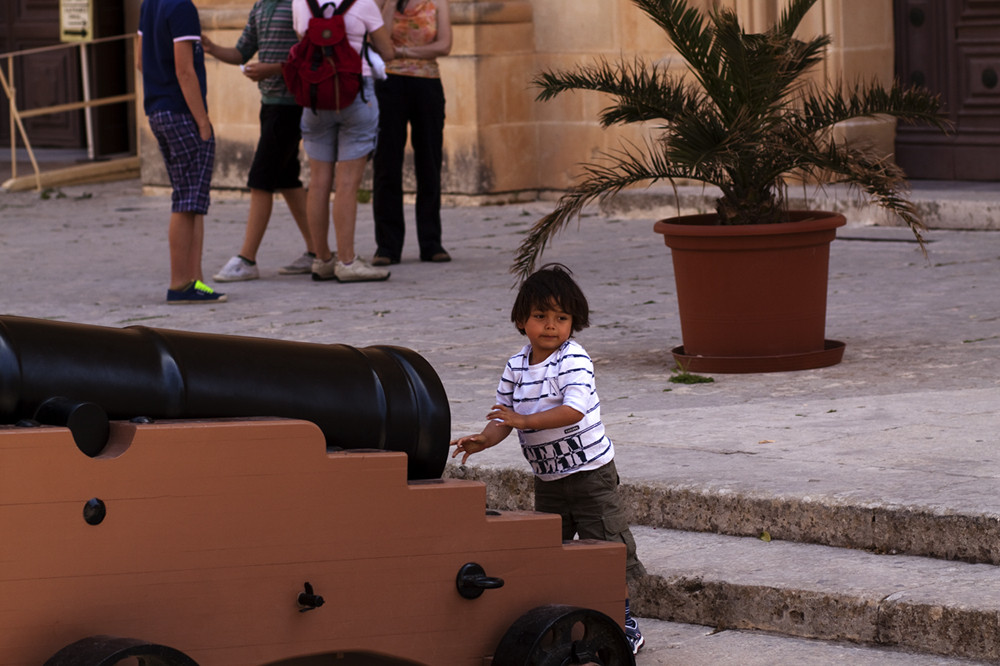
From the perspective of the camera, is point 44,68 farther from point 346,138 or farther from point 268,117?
point 346,138

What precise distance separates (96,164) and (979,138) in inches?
347

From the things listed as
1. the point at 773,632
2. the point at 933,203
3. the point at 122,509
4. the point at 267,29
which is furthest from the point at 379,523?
the point at 933,203

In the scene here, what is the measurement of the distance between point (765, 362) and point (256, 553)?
3648 millimetres

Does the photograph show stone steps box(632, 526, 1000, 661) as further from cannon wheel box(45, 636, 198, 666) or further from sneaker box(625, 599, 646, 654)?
cannon wheel box(45, 636, 198, 666)

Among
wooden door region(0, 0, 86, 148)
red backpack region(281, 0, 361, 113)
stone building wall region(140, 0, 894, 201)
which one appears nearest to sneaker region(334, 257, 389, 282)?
red backpack region(281, 0, 361, 113)

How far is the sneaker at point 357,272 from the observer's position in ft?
31.3

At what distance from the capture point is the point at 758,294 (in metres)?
6.59

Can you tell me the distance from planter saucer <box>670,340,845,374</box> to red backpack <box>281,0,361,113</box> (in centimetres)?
299

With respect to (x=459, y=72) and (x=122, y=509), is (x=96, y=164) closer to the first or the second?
(x=459, y=72)

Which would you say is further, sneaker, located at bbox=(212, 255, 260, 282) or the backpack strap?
sneaker, located at bbox=(212, 255, 260, 282)

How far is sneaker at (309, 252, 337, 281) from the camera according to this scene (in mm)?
9711

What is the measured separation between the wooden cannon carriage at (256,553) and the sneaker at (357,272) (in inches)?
232

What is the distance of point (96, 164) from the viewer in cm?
1669

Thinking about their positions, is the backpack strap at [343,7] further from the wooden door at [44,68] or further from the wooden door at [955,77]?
the wooden door at [44,68]
